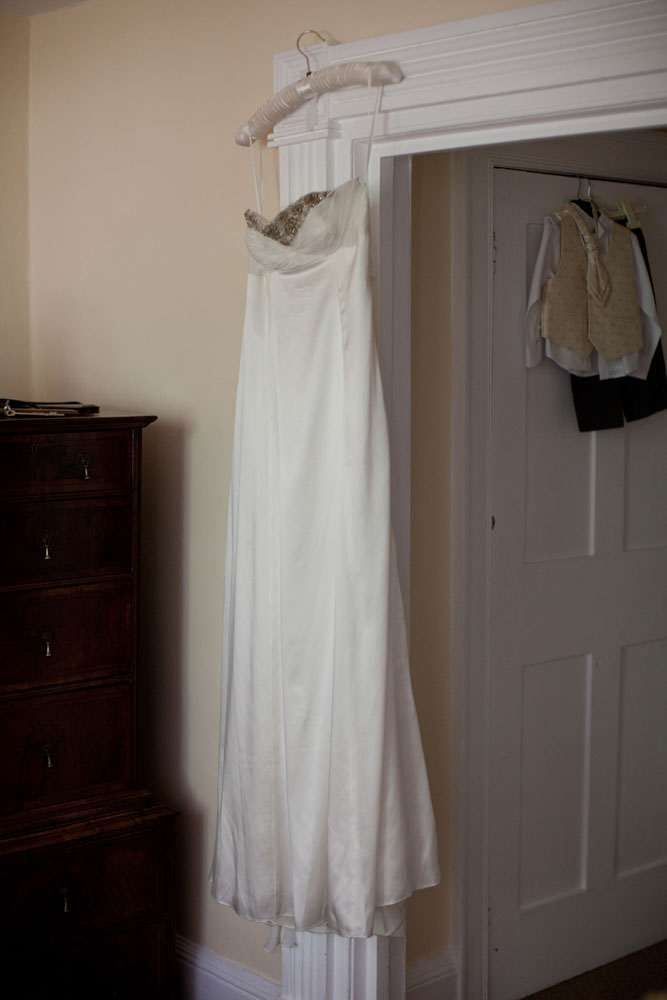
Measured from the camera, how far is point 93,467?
8.13 feet

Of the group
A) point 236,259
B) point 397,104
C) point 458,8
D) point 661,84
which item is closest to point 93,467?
point 236,259

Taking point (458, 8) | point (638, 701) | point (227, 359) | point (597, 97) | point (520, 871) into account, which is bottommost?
point (520, 871)

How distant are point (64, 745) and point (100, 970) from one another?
1.71ft

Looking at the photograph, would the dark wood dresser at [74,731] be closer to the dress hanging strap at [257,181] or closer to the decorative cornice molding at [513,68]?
the dress hanging strap at [257,181]

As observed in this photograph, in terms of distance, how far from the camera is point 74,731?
248cm

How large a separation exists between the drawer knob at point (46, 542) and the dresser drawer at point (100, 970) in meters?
0.86

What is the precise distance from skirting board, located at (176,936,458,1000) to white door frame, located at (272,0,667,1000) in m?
0.06

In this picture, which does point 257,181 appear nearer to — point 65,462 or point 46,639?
point 65,462

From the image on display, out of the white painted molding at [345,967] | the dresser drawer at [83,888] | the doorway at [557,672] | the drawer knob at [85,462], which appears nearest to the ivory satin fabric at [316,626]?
the white painted molding at [345,967]

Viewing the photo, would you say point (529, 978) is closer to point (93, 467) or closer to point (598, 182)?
point (93, 467)

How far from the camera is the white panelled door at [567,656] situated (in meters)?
2.72

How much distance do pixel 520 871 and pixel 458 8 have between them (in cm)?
205

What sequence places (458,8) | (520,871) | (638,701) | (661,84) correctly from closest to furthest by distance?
(661,84) < (458,8) < (520,871) < (638,701)

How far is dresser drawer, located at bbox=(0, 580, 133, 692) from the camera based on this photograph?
2.39 m
